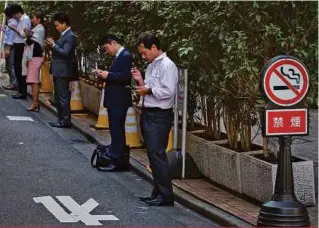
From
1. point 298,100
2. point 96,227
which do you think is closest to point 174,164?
point 96,227

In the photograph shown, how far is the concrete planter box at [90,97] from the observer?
54.7 feet

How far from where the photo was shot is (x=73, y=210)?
9219 mm

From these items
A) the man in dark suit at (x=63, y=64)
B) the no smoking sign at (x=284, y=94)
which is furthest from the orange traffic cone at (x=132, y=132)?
the no smoking sign at (x=284, y=94)

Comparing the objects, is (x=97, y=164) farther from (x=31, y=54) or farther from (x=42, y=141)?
(x=31, y=54)

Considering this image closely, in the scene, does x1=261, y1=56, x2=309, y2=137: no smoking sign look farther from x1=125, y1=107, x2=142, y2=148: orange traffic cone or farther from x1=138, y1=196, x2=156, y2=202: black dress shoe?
x1=125, y1=107, x2=142, y2=148: orange traffic cone

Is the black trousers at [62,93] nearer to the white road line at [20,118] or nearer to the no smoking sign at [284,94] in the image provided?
the white road line at [20,118]

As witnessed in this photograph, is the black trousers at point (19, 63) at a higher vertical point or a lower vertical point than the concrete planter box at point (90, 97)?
higher

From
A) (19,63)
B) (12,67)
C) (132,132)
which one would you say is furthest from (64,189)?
(12,67)

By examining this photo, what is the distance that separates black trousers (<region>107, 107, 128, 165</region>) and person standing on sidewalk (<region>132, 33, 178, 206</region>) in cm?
187

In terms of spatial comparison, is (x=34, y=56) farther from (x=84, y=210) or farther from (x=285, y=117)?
(x=285, y=117)

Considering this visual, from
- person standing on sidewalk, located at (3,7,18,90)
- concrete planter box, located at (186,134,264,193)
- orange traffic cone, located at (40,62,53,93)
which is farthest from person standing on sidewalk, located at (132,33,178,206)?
orange traffic cone, located at (40,62,53,93)

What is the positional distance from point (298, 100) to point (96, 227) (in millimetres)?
2389

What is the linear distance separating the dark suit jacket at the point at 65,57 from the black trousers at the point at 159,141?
5310mm

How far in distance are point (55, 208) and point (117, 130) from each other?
240 cm
